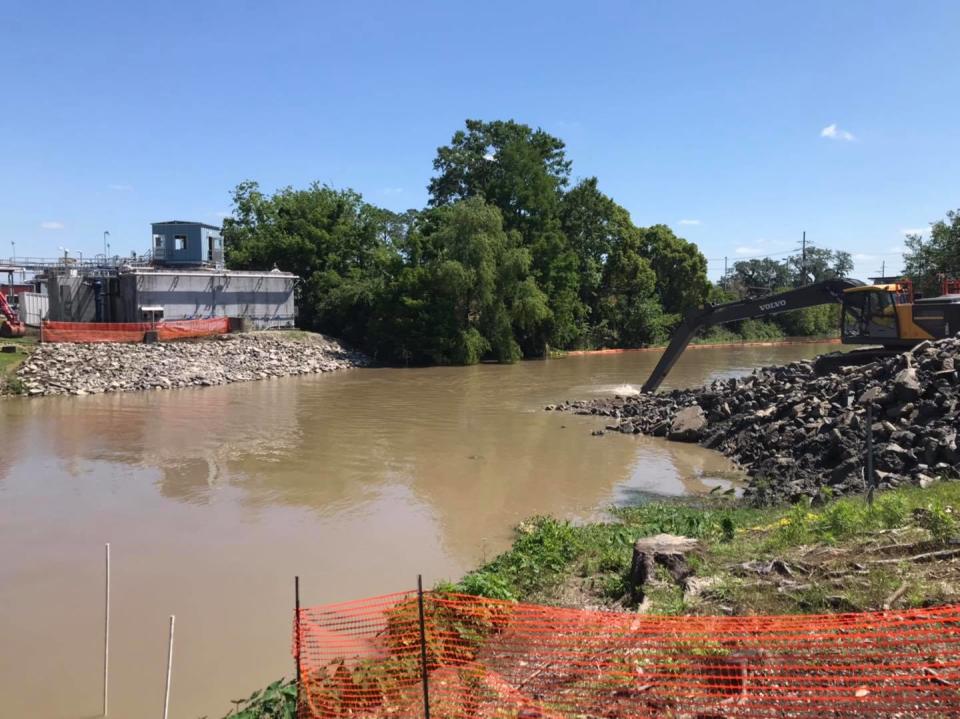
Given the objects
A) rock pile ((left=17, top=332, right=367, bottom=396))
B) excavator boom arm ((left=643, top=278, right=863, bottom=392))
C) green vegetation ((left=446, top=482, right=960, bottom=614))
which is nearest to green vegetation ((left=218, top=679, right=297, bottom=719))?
green vegetation ((left=446, top=482, right=960, bottom=614))

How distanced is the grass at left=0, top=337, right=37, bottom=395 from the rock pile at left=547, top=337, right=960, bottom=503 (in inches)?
995

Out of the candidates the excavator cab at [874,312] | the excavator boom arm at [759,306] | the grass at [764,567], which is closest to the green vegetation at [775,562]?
the grass at [764,567]

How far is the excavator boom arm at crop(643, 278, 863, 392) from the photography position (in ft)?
71.5

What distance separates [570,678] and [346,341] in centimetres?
4457

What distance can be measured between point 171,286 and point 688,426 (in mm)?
33801

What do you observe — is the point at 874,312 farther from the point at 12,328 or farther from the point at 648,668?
the point at 12,328

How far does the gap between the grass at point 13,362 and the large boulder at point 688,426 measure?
89.0ft

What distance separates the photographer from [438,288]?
148 ft

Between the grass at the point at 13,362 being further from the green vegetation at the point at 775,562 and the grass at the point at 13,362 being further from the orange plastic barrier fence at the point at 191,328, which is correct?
the green vegetation at the point at 775,562

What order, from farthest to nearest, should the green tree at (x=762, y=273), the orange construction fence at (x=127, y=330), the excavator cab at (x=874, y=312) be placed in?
the green tree at (x=762, y=273) < the orange construction fence at (x=127, y=330) < the excavator cab at (x=874, y=312)

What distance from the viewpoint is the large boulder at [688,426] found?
20.0m

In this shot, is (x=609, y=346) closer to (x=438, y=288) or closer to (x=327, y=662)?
(x=438, y=288)

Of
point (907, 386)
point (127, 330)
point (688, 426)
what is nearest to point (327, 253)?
point (127, 330)

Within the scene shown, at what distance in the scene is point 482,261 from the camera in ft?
144
